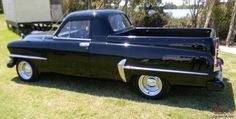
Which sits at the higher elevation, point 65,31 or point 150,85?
point 65,31

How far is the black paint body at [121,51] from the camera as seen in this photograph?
14.5 feet

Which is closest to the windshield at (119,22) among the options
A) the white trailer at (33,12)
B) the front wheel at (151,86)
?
the front wheel at (151,86)

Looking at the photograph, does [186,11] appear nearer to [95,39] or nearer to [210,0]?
[210,0]

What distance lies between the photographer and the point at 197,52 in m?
4.38

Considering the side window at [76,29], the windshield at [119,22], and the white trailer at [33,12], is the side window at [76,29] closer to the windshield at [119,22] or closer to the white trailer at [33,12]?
the windshield at [119,22]

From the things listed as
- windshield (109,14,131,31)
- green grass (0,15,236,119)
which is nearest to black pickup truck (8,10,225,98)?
windshield (109,14,131,31)

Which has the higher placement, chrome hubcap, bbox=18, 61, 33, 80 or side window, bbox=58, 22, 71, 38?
side window, bbox=58, 22, 71, 38

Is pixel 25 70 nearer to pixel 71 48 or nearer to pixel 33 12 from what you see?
pixel 71 48

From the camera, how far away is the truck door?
5379mm

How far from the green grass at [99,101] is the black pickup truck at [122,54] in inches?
13.5

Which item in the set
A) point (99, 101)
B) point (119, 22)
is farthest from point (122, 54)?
point (119, 22)

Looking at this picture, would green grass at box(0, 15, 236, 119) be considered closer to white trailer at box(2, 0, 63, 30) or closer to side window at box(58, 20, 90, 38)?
side window at box(58, 20, 90, 38)

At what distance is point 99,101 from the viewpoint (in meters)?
4.98

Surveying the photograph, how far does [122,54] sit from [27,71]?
2682 millimetres
